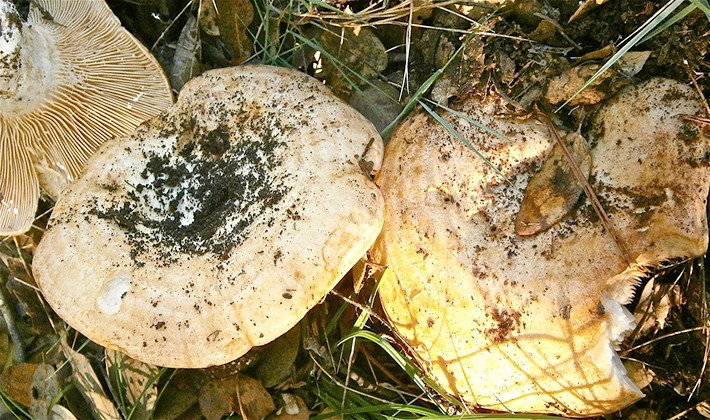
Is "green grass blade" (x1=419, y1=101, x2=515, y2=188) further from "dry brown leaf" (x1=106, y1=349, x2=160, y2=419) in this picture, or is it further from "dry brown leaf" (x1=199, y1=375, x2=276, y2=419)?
"dry brown leaf" (x1=106, y1=349, x2=160, y2=419)

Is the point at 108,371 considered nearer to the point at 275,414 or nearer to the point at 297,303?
the point at 275,414

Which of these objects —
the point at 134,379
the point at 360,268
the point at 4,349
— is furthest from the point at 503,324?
the point at 4,349

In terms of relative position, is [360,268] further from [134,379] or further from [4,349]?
[4,349]

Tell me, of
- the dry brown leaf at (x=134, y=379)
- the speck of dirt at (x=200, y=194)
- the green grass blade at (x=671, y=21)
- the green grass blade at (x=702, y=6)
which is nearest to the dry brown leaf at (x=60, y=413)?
the dry brown leaf at (x=134, y=379)

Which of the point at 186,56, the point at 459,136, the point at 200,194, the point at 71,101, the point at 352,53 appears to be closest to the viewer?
the point at 459,136

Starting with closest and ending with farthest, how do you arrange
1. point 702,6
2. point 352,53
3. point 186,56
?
point 702,6
point 352,53
point 186,56

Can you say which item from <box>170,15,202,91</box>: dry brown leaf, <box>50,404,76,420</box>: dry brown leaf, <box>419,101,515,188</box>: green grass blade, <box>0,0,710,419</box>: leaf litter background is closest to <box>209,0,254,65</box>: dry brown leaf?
<box>0,0,710,419</box>: leaf litter background
